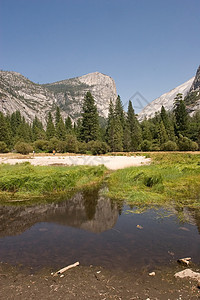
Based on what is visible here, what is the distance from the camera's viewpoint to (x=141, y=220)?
7844mm

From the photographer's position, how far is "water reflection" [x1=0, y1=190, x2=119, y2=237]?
7.59 meters

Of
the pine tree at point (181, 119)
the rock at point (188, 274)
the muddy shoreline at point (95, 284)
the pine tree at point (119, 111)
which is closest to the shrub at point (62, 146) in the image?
the pine tree at point (119, 111)

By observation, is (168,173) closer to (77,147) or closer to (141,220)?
(141,220)

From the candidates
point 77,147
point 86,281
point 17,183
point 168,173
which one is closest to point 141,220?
point 86,281

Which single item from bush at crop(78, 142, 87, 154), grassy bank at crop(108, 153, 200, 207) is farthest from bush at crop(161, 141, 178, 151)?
grassy bank at crop(108, 153, 200, 207)

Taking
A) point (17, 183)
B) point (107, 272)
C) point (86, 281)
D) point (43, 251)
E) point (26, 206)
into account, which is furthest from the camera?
point (17, 183)

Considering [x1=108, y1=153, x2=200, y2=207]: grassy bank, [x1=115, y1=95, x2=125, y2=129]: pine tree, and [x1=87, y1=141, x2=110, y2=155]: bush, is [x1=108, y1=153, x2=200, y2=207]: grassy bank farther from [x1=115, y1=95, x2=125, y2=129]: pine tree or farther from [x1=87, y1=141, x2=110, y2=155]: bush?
[x1=115, y1=95, x2=125, y2=129]: pine tree

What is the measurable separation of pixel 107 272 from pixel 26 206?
6538 millimetres

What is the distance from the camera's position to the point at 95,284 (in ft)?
13.6

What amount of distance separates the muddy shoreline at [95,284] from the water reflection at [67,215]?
2.63 m

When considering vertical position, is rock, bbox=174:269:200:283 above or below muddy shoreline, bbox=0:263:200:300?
above

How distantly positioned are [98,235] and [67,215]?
2436 millimetres

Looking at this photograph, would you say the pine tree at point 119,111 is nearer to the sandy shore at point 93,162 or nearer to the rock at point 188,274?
the sandy shore at point 93,162

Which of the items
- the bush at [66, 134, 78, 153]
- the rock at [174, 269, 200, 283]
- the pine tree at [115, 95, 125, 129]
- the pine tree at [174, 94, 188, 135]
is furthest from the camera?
the pine tree at [115, 95, 125, 129]
